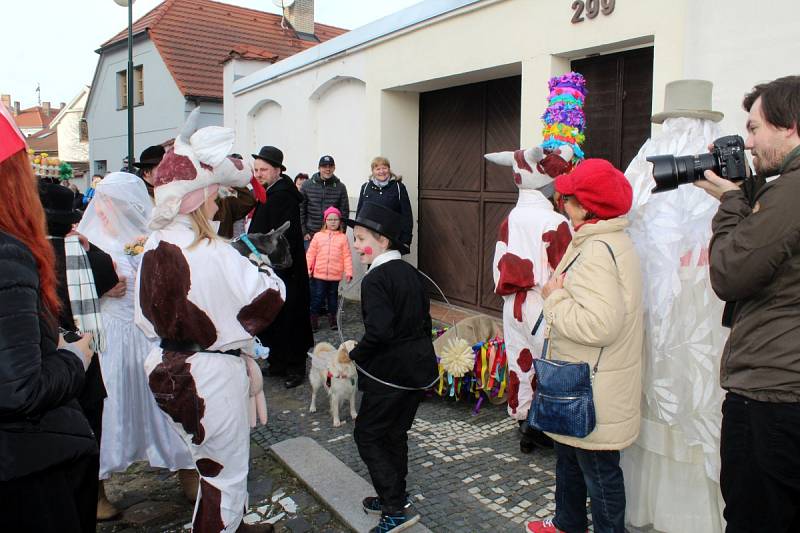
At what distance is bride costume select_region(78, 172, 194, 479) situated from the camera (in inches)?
134

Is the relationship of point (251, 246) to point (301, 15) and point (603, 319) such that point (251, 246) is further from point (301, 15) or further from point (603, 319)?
point (301, 15)

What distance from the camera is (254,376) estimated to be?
2.77 meters

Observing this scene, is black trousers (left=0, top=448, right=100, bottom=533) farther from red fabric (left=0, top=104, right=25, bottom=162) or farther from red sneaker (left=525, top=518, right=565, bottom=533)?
red sneaker (left=525, top=518, right=565, bottom=533)

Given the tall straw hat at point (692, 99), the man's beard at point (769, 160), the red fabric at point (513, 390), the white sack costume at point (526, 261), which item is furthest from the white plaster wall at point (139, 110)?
the man's beard at point (769, 160)

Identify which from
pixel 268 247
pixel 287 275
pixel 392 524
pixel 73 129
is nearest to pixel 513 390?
pixel 392 524

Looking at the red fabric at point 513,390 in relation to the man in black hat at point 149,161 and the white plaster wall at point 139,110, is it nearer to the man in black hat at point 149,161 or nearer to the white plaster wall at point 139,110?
the man in black hat at point 149,161

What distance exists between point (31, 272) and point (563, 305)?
1.89m

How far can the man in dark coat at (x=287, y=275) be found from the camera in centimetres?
521

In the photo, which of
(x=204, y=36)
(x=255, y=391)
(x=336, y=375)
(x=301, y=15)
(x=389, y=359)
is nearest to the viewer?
(x=255, y=391)

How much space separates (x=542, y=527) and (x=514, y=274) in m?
1.47

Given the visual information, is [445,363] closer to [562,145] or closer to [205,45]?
[562,145]

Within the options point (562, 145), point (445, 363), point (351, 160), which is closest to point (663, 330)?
point (562, 145)

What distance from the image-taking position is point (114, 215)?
134 inches

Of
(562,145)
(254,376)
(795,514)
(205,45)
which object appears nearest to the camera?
(795,514)
